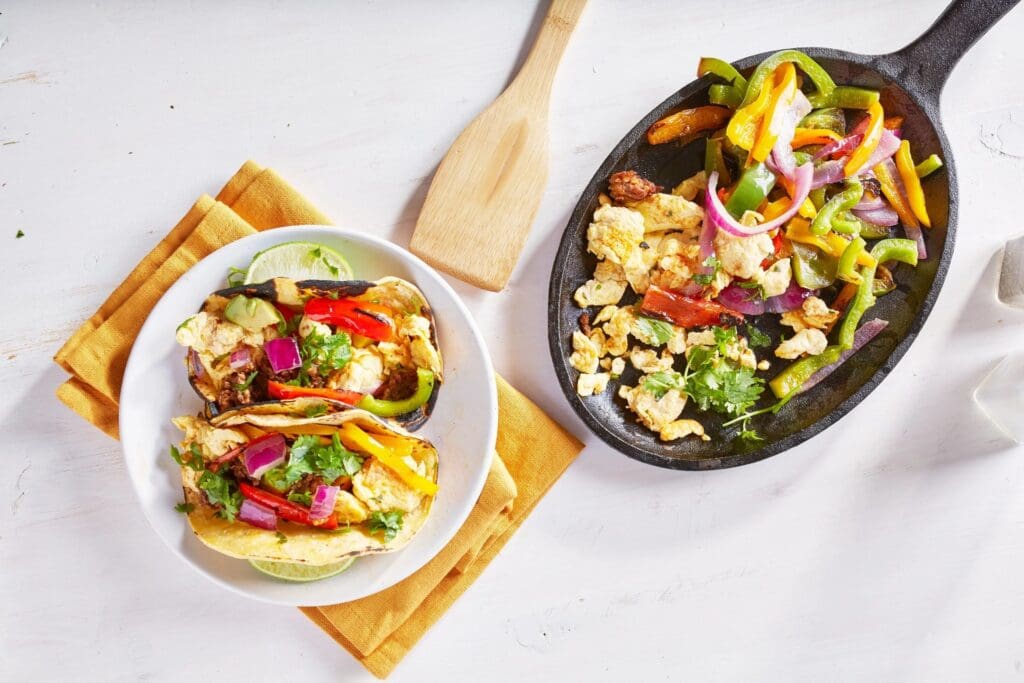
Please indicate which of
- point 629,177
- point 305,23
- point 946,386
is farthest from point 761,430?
point 305,23

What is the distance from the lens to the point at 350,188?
2.95 meters

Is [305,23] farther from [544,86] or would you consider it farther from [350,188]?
[544,86]

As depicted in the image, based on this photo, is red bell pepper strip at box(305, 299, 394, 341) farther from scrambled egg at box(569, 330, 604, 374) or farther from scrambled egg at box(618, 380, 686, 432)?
scrambled egg at box(618, 380, 686, 432)

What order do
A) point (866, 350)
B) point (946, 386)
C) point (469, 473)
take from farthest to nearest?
point (946, 386)
point (866, 350)
point (469, 473)

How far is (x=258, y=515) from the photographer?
257 cm

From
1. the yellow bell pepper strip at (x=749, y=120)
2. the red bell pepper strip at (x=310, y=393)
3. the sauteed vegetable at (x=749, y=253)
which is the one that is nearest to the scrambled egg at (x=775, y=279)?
the sauteed vegetable at (x=749, y=253)

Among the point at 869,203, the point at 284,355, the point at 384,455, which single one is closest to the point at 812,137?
the point at 869,203

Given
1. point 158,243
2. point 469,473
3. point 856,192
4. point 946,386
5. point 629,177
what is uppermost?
point 856,192

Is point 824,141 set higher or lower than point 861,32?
lower

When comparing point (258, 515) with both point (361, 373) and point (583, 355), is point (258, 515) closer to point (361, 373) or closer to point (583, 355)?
point (361, 373)

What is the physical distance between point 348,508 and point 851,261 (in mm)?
1835

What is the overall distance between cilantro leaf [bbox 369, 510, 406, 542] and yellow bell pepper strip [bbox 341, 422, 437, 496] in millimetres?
111

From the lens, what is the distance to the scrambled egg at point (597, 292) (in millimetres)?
2822

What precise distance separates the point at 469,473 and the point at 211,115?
62.4 inches
